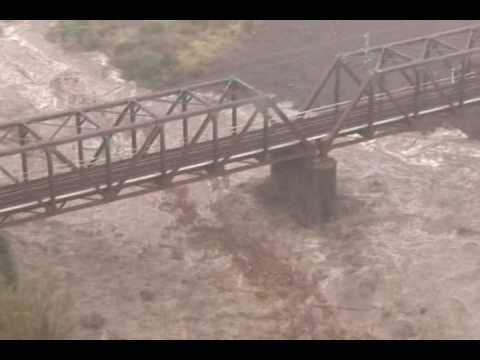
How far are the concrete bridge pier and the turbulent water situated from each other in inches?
22.7

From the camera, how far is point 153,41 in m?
51.6

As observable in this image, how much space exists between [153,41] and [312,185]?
16.3 metres

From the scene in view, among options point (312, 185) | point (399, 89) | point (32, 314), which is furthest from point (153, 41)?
point (32, 314)

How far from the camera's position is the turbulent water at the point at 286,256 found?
33.3 m

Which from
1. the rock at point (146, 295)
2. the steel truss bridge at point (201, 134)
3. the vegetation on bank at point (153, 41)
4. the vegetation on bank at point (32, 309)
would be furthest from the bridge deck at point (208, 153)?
the vegetation on bank at point (153, 41)

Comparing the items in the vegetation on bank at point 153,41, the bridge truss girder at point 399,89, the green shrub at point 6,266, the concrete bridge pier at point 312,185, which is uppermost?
the bridge truss girder at point 399,89

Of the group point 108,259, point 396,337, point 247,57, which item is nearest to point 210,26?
point 247,57

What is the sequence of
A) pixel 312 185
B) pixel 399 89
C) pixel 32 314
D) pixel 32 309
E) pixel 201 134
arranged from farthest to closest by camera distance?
pixel 399 89 < pixel 312 185 < pixel 201 134 < pixel 32 309 < pixel 32 314

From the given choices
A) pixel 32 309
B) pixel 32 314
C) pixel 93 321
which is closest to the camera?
pixel 32 314

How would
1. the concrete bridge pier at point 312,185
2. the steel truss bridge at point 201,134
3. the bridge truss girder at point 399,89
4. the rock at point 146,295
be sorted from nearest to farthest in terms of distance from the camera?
the steel truss bridge at point 201,134
the rock at point 146,295
the bridge truss girder at point 399,89
the concrete bridge pier at point 312,185

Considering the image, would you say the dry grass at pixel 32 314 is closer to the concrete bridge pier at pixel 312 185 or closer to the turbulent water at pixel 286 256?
the turbulent water at pixel 286 256

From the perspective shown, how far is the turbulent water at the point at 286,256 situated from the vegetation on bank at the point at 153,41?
384 inches

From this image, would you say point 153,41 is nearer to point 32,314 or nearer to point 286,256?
point 286,256

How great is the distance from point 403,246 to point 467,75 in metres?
7.78
